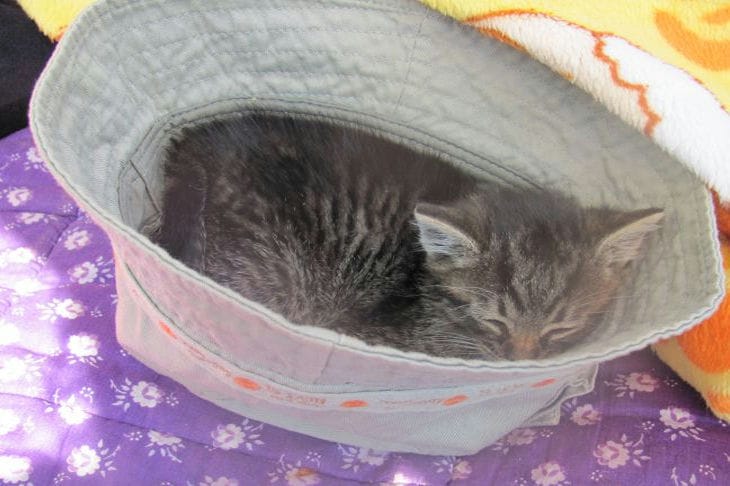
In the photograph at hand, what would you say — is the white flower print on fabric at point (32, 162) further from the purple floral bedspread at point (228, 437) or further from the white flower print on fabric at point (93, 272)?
the purple floral bedspread at point (228, 437)

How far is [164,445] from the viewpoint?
130 centimetres

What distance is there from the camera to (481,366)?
2.79 ft

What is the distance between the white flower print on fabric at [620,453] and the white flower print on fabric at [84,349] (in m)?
1.02

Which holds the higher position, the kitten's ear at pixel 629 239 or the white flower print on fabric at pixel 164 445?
the kitten's ear at pixel 629 239

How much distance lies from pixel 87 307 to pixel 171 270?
798 mm

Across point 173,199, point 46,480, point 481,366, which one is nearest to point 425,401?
point 481,366

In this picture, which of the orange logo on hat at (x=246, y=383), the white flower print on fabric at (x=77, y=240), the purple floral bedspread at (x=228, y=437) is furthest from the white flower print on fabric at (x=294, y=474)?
the white flower print on fabric at (x=77, y=240)

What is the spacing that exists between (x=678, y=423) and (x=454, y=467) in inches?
17.3

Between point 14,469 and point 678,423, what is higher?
point 678,423

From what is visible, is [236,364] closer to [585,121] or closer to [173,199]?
[173,199]

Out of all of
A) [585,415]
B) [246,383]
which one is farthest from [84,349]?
[585,415]

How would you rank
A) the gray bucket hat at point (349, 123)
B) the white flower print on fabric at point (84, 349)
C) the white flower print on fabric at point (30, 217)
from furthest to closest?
1. the white flower print on fabric at point (30, 217)
2. the white flower print on fabric at point (84, 349)
3. the gray bucket hat at point (349, 123)

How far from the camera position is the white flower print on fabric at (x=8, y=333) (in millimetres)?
1428

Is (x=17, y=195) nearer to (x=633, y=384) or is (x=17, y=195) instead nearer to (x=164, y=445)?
(x=164, y=445)
